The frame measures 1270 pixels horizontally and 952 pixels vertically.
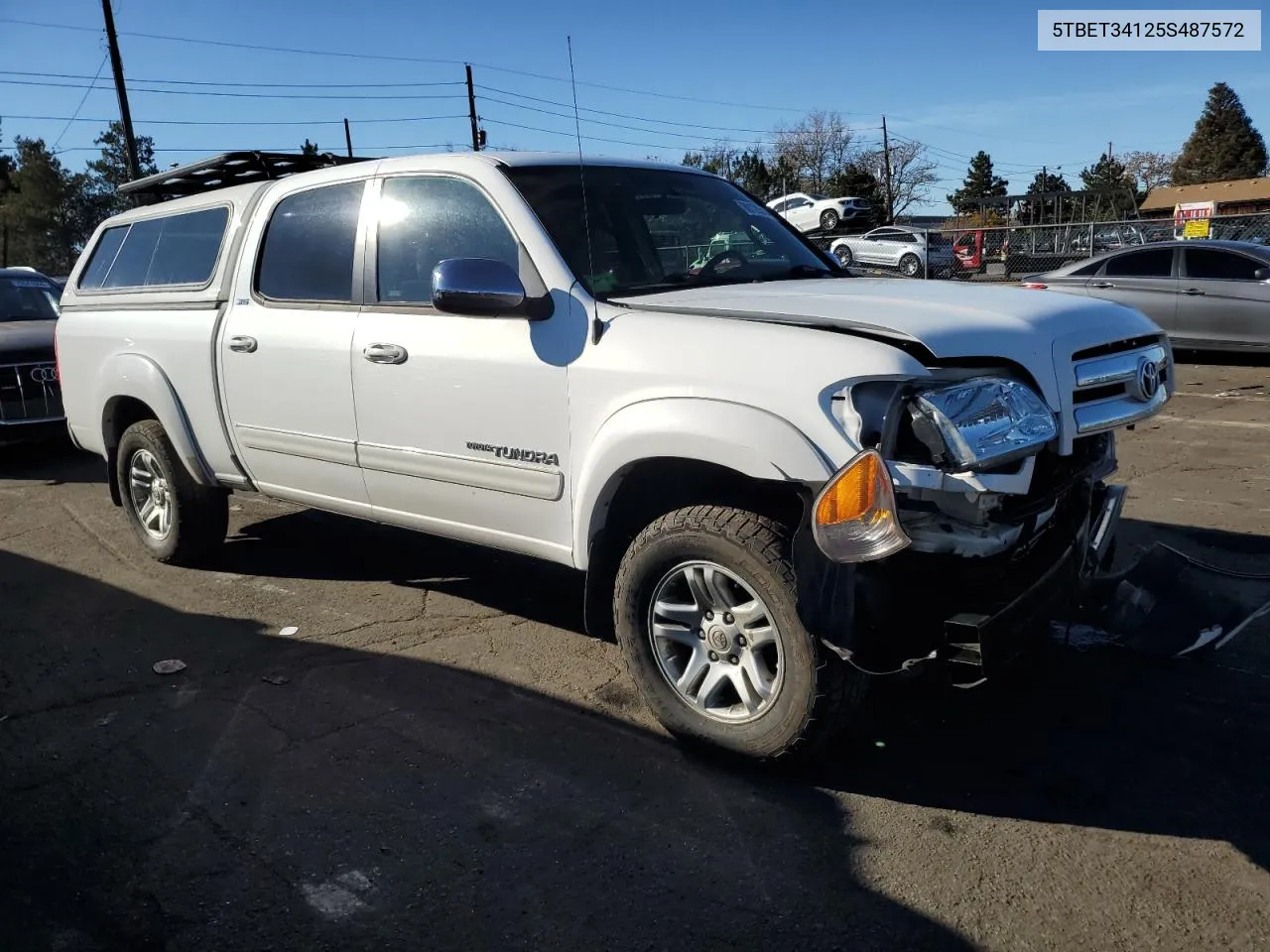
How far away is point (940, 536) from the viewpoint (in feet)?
9.53

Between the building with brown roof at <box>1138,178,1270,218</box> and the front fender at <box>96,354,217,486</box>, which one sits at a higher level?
the building with brown roof at <box>1138,178,1270,218</box>

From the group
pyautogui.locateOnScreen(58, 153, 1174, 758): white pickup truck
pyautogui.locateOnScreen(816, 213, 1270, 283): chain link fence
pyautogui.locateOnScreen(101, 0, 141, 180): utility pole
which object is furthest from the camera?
pyautogui.locateOnScreen(101, 0, 141, 180): utility pole

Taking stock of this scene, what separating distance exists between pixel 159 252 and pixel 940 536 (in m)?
4.76

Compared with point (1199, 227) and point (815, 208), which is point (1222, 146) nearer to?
point (815, 208)

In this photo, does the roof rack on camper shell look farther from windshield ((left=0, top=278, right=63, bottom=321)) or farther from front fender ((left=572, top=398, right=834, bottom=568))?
windshield ((left=0, top=278, right=63, bottom=321))

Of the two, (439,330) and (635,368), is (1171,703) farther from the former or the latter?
(439,330)

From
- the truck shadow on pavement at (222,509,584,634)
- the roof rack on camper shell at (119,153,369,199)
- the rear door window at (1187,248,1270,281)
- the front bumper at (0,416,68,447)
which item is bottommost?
the truck shadow on pavement at (222,509,584,634)

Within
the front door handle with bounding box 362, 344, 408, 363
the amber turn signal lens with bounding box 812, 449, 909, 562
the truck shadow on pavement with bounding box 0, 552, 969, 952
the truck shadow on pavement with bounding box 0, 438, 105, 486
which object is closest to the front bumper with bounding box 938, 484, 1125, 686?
the amber turn signal lens with bounding box 812, 449, 909, 562

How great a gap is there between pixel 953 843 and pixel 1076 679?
129 centimetres

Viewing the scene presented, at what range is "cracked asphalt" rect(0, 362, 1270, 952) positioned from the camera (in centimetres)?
266

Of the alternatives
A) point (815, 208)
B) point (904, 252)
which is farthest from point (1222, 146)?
point (904, 252)

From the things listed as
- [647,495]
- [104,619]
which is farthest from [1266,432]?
[104,619]

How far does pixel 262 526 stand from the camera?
6.96 meters

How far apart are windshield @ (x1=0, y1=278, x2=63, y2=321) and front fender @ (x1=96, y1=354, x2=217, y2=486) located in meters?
5.55
